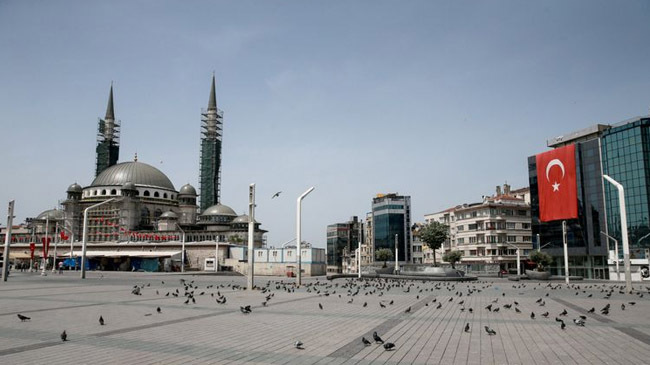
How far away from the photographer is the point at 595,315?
16.0 meters

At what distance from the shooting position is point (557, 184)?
83.2 m

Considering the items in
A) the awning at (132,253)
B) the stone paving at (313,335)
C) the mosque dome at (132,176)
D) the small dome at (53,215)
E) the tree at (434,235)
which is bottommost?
the stone paving at (313,335)

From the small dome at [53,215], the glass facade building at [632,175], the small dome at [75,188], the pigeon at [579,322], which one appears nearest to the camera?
the pigeon at [579,322]

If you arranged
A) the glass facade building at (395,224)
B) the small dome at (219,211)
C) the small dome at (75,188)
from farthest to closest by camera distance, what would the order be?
the glass facade building at (395,224), the small dome at (75,188), the small dome at (219,211)

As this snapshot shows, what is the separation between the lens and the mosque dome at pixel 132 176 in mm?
119125

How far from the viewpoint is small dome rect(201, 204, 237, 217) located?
117 meters

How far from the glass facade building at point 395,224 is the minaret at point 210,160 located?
1766 inches

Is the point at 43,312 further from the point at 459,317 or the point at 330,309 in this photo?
the point at 459,317

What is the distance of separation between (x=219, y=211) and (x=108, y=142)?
43.6m

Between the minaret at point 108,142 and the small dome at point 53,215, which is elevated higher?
the minaret at point 108,142

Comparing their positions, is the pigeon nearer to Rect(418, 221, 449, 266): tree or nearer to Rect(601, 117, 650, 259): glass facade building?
Rect(601, 117, 650, 259): glass facade building

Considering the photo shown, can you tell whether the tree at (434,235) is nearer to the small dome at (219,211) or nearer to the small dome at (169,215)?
the small dome at (219,211)

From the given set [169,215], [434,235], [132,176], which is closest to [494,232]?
[434,235]

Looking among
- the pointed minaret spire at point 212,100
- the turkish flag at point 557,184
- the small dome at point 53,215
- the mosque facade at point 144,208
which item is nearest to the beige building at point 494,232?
the turkish flag at point 557,184
